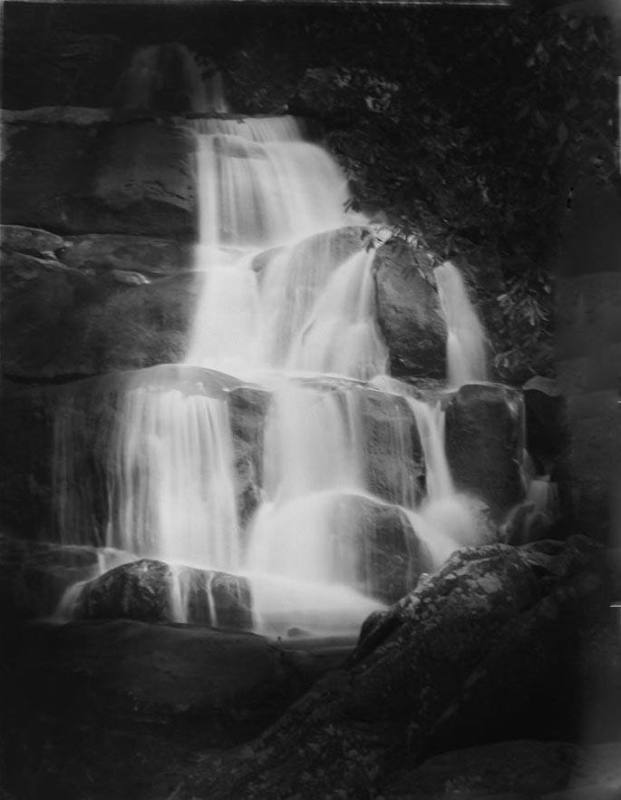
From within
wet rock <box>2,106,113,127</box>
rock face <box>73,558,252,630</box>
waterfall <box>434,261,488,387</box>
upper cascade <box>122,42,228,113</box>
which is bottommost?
rock face <box>73,558,252,630</box>

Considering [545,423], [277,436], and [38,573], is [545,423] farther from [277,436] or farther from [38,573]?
[38,573]

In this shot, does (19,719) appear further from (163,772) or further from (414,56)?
(414,56)

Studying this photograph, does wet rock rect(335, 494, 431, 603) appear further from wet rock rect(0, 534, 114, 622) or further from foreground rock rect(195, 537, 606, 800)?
wet rock rect(0, 534, 114, 622)

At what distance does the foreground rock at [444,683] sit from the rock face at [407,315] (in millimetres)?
635

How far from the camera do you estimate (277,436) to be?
354cm

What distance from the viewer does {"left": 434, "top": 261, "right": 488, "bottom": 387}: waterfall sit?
3695 millimetres

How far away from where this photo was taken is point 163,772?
3.30m

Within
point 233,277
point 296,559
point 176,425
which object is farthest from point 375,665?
point 233,277

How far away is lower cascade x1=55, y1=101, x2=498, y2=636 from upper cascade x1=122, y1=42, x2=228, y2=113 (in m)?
0.08

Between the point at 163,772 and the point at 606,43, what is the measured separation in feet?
8.93

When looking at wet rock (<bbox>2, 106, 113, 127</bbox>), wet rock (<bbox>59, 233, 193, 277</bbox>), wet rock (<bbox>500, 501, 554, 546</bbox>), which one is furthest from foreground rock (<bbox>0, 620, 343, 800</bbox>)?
wet rock (<bbox>2, 106, 113, 127</bbox>)

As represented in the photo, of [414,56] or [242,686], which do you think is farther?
[414,56]

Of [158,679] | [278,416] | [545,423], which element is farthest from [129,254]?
[545,423]

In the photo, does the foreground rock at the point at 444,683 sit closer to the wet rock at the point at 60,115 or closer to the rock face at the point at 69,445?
the rock face at the point at 69,445
